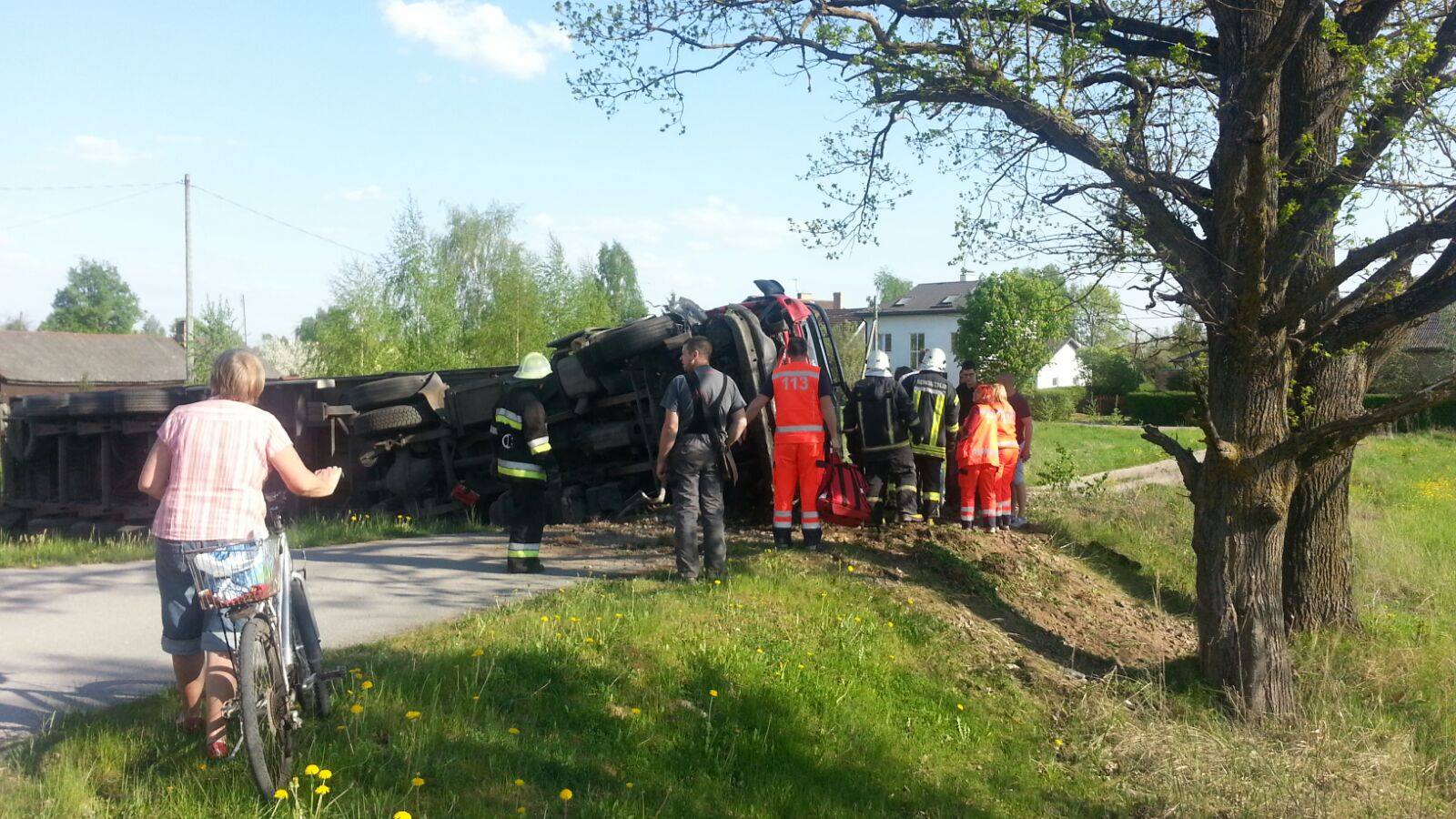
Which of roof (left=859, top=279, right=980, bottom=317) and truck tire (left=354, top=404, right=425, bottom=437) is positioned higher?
roof (left=859, top=279, right=980, bottom=317)

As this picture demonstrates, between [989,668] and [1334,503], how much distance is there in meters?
3.81


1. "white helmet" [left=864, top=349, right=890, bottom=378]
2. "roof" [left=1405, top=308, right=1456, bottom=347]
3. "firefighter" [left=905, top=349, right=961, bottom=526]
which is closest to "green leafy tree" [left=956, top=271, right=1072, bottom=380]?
"roof" [left=1405, top=308, right=1456, bottom=347]

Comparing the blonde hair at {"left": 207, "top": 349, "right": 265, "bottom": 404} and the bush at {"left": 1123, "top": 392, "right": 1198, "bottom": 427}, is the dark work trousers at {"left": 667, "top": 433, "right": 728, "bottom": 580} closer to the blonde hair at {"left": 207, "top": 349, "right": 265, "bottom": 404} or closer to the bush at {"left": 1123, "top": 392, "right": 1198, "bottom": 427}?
the blonde hair at {"left": 207, "top": 349, "right": 265, "bottom": 404}

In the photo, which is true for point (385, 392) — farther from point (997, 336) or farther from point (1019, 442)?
point (997, 336)

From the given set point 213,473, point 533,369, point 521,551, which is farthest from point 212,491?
point 533,369

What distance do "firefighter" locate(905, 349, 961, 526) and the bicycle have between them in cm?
713

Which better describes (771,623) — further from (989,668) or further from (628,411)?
(628,411)

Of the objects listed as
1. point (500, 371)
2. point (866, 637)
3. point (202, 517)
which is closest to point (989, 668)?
point (866, 637)

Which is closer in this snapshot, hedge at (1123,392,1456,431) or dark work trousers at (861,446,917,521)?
dark work trousers at (861,446,917,521)

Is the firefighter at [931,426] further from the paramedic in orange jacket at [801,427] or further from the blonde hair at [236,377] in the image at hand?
the blonde hair at [236,377]

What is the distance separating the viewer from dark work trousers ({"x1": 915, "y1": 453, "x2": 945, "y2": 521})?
10.9 metres

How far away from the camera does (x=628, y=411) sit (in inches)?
461

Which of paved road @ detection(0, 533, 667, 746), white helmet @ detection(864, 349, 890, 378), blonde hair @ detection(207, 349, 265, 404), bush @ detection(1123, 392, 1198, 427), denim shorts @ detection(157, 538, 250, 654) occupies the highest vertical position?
bush @ detection(1123, 392, 1198, 427)

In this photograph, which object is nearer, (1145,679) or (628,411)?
(1145,679)
